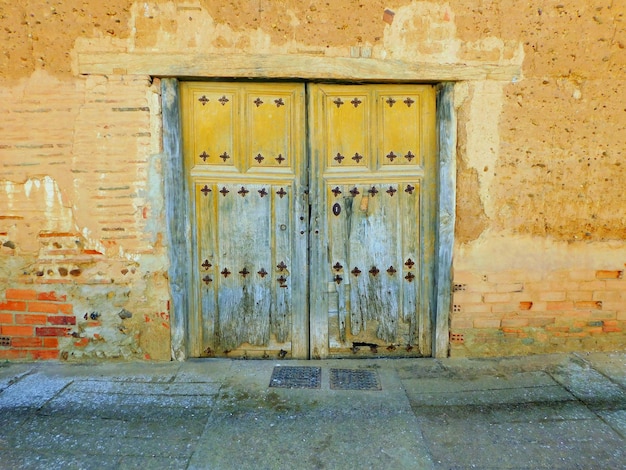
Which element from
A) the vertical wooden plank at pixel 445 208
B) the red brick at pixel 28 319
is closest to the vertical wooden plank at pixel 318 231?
the vertical wooden plank at pixel 445 208

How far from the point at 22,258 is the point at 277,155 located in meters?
2.05

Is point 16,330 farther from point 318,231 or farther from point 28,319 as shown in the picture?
point 318,231

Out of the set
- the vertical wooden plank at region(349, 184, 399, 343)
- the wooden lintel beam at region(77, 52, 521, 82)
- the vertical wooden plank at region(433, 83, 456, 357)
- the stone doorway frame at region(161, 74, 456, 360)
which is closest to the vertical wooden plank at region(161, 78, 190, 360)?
the stone doorway frame at region(161, 74, 456, 360)

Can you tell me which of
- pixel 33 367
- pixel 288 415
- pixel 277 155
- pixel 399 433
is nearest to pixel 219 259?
pixel 277 155

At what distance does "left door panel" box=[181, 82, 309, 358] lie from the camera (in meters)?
3.41

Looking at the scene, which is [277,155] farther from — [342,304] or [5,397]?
[5,397]

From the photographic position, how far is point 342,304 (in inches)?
140

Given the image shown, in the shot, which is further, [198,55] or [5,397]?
[198,55]

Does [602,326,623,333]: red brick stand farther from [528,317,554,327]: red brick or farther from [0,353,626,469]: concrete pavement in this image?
[528,317,554,327]: red brick

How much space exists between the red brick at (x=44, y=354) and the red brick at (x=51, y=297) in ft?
1.28

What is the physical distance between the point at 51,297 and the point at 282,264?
1.74 meters

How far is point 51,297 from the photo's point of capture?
3330mm

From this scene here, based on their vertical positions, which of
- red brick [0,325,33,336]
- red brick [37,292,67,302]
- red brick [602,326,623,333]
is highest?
red brick [37,292,67,302]

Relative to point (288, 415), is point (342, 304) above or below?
above
